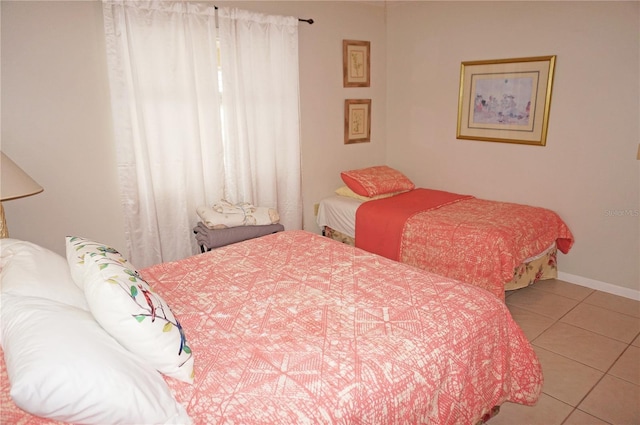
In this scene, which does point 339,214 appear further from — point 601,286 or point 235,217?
point 601,286

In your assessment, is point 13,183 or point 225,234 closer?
point 13,183

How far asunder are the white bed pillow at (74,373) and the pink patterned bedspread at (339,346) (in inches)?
6.0

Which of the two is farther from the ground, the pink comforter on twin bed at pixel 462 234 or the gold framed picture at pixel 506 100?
the gold framed picture at pixel 506 100

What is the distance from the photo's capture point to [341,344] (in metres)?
1.50

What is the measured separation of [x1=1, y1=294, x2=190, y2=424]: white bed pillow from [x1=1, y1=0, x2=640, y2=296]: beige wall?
5.97 ft

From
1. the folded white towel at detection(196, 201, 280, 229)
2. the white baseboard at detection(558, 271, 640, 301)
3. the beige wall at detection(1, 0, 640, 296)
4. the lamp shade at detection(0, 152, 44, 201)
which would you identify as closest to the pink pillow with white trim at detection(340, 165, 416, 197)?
the beige wall at detection(1, 0, 640, 296)

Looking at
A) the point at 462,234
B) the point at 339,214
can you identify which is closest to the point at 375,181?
the point at 339,214

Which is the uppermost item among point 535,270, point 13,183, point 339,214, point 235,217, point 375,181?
point 13,183

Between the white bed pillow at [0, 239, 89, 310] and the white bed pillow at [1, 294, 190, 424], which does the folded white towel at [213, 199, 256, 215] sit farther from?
the white bed pillow at [1, 294, 190, 424]

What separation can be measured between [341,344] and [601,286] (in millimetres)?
2901

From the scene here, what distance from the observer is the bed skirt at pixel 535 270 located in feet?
10.4

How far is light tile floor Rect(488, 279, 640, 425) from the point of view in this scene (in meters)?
2.06

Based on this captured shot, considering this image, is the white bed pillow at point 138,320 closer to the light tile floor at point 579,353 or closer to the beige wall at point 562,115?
the light tile floor at point 579,353

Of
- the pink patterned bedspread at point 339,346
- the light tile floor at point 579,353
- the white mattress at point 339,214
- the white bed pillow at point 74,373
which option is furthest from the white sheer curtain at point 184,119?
the light tile floor at point 579,353
